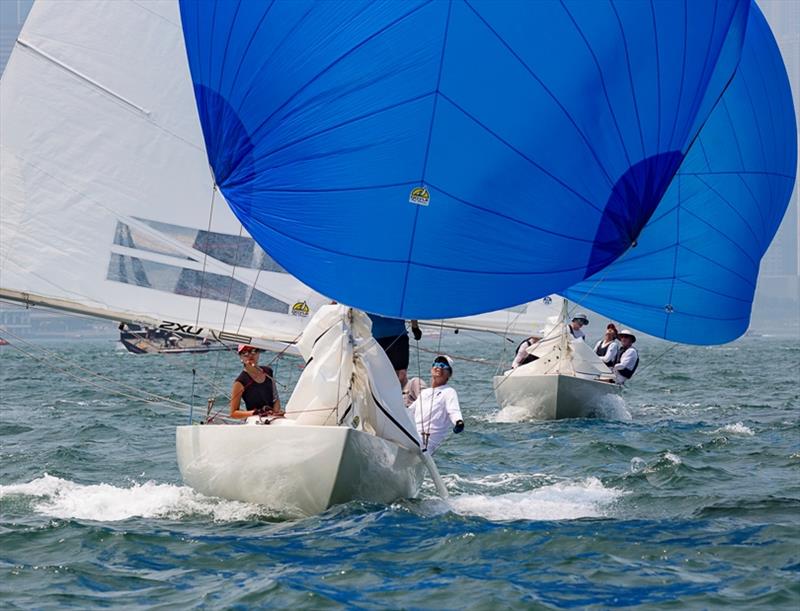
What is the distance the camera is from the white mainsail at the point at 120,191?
33.2 feet

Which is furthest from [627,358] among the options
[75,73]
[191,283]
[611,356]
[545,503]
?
[75,73]

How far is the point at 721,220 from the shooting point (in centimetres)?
1349

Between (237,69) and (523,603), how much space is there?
3.77 meters

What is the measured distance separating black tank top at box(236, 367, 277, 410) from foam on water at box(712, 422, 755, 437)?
6700mm

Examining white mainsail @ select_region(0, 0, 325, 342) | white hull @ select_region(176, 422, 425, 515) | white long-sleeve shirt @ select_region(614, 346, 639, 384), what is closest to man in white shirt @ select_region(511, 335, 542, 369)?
white long-sleeve shirt @ select_region(614, 346, 639, 384)

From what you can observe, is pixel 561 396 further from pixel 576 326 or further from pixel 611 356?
pixel 611 356

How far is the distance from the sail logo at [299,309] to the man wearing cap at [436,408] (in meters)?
1.35

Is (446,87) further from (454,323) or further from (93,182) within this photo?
(454,323)

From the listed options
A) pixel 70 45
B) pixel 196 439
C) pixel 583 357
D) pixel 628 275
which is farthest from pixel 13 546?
pixel 583 357

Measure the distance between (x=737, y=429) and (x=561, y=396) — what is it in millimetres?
2499

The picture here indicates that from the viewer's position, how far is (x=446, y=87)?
8.01 m

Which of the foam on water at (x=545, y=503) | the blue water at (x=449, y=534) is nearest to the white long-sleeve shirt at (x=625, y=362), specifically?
the blue water at (x=449, y=534)

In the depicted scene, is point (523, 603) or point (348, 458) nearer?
point (523, 603)

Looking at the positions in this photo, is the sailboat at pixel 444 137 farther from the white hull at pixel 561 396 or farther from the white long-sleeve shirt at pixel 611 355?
the white long-sleeve shirt at pixel 611 355
